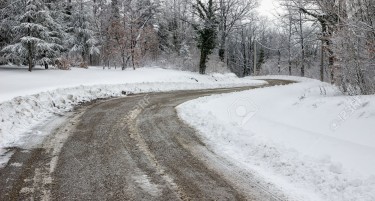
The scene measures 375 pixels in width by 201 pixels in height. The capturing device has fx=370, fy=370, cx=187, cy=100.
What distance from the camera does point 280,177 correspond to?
6.27 m

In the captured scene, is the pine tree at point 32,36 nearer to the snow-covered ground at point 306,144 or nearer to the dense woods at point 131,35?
the dense woods at point 131,35

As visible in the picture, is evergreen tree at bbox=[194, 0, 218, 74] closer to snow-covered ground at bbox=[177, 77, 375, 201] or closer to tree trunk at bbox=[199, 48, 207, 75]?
tree trunk at bbox=[199, 48, 207, 75]

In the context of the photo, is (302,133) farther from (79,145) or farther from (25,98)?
(25,98)

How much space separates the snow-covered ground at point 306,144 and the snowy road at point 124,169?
53 centimetres

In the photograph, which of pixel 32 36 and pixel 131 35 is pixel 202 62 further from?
pixel 32 36

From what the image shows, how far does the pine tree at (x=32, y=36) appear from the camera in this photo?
2912cm

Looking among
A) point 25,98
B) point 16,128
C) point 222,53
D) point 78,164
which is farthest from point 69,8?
point 78,164

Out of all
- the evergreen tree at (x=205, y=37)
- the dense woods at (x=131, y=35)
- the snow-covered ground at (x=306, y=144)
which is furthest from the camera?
the evergreen tree at (x=205, y=37)

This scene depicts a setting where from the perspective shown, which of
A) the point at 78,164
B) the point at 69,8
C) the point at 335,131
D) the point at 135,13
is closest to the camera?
the point at 78,164

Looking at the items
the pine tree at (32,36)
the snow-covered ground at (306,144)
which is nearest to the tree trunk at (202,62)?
the pine tree at (32,36)

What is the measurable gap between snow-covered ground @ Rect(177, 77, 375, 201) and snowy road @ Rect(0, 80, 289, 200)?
534mm

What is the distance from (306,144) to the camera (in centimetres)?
756

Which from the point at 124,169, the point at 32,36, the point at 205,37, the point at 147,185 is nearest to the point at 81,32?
the point at 32,36

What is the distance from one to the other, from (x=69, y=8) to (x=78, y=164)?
132ft
